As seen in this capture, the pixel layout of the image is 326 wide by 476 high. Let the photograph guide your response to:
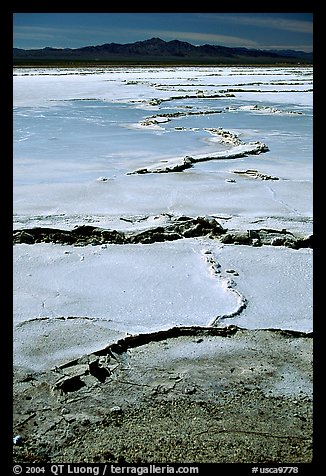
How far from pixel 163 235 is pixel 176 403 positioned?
1.96 metres

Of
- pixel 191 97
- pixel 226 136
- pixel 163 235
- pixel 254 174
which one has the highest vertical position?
pixel 191 97

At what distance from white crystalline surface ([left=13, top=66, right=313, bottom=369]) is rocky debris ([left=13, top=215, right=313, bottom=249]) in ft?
Result: 0.27

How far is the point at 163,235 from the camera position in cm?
391

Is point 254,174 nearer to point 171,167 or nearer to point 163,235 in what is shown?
point 171,167

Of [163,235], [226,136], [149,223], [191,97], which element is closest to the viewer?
[163,235]

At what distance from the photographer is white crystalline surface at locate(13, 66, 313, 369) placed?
276 centimetres

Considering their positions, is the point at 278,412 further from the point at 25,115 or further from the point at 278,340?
the point at 25,115

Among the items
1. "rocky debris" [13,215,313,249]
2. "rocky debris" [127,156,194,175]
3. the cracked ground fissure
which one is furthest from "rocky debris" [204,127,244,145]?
the cracked ground fissure

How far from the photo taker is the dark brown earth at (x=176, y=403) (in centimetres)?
182

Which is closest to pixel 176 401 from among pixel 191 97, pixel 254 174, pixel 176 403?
pixel 176 403

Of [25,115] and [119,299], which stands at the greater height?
[25,115]

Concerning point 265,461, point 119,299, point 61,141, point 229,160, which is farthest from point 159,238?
point 61,141
